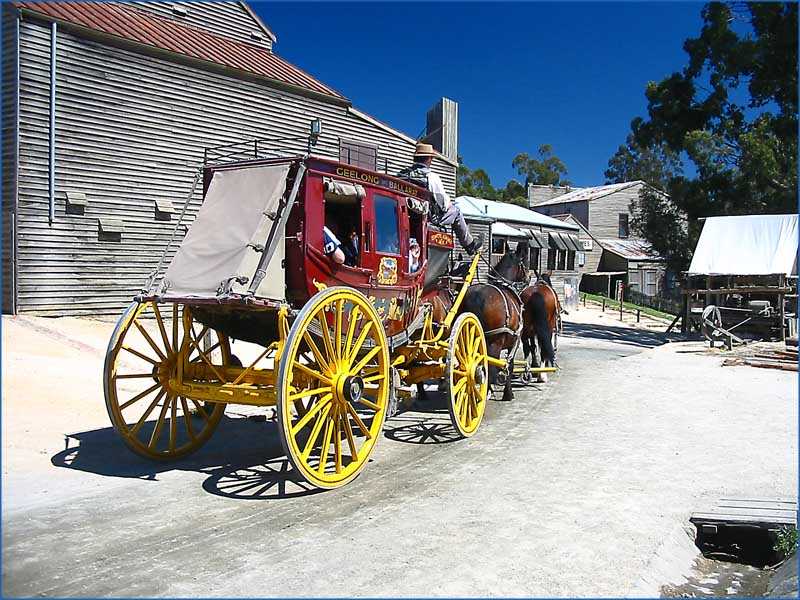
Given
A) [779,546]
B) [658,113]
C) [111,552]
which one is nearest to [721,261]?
[658,113]

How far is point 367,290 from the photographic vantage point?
7.30 m

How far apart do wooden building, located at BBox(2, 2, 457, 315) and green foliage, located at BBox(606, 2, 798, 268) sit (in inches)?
604

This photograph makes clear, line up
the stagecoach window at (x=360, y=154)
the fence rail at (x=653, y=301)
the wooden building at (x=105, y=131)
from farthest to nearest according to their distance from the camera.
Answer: the fence rail at (x=653, y=301) → the stagecoach window at (x=360, y=154) → the wooden building at (x=105, y=131)

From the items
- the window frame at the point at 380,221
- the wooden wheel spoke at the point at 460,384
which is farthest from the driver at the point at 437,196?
the wooden wheel spoke at the point at 460,384

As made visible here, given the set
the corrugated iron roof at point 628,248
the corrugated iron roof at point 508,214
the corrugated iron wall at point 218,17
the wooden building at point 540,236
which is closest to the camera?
the corrugated iron wall at point 218,17

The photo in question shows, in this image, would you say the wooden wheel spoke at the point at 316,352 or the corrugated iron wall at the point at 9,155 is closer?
the wooden wheel spoke at the point at 316,352

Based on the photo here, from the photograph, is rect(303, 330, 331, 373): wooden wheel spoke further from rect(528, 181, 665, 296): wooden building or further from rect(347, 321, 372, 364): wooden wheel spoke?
rect(528, 181, 665, 296): wooden building

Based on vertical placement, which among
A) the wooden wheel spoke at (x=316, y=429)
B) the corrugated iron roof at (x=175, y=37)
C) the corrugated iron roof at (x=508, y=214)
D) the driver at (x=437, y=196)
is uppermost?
the corrugated iron roof at (x=175, y=37)

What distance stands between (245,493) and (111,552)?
5.21 ft

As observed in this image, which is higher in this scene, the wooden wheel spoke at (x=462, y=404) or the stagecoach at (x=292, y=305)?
the stagecoach at (x=292, y=305)

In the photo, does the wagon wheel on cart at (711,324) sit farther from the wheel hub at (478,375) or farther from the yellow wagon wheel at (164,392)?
the yellow wagon wheel at (164,392)

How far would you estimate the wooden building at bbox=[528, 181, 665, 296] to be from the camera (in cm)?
4272

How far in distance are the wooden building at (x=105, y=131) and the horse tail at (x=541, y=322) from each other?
184 inches

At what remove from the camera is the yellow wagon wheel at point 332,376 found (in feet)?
18.7
